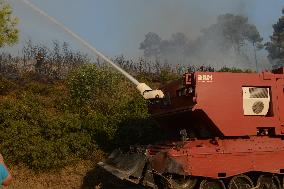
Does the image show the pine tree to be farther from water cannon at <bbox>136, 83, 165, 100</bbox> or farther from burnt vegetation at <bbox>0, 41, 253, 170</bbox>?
water cannon at <bbox>136, 83, 165, 100</bbox>

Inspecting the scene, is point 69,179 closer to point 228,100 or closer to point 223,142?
point 223,142

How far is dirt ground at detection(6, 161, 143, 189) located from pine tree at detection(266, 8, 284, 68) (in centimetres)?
5971

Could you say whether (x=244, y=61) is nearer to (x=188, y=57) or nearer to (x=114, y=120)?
(x=188, y=57)

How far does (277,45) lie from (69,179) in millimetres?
64551

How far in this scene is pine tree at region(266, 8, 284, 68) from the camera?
72875 mm

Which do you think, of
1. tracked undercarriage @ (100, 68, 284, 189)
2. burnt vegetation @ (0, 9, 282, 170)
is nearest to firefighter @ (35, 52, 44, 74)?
burnt vegetation @ (0, 9, 282, 170)

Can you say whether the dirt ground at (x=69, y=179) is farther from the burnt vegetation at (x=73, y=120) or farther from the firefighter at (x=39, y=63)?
the firefighter at (x=39, y=63)

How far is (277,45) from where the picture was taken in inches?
2933

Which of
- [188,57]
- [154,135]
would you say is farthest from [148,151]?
[188,57]

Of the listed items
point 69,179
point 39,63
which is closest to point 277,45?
point 39,63

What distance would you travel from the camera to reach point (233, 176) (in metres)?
11.2

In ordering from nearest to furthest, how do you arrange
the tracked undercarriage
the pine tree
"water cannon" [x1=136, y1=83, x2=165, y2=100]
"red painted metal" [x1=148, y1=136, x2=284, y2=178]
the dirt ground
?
"red painted metal" [x1=148, y1=136, x2=284, y2=178] → the tracked undercarriage → "water cannon" [x1=136, y1=83, x2=165, y2=100] → the dirt ground → the pine tree

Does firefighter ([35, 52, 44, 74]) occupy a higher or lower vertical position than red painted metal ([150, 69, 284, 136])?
higher

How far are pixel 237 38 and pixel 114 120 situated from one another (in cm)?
7802
